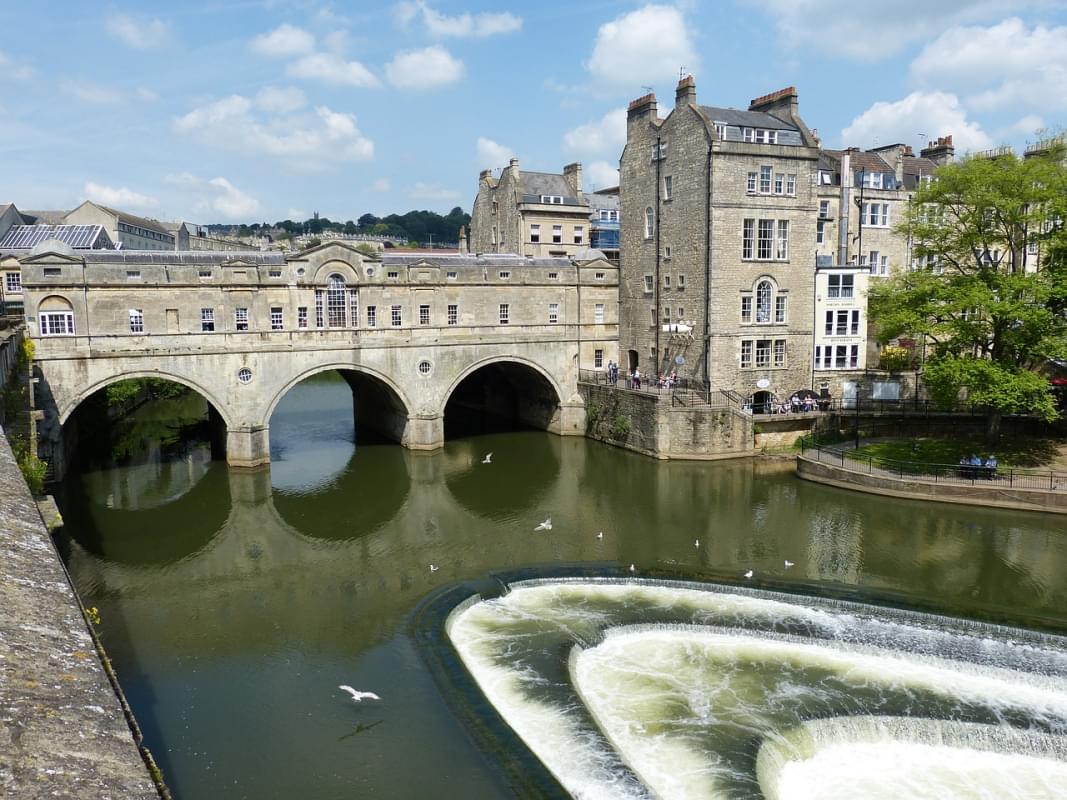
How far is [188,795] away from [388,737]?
11.6ft

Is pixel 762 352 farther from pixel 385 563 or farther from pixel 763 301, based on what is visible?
pixel 385 563

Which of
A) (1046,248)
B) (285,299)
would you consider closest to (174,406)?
(285,299)

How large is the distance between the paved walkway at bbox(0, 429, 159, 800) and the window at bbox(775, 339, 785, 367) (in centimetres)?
3637

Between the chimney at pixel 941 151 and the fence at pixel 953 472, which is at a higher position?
the chimney at pixel 941 151

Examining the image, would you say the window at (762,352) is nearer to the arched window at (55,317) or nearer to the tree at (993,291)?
the tree at (993,291)

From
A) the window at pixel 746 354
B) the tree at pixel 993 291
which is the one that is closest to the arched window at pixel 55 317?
the window at pixel 746 354

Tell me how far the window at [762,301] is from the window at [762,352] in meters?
1.09

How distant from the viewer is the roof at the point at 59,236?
5606 centimetres

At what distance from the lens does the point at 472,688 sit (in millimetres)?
17219

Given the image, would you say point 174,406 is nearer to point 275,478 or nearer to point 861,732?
point 275,478

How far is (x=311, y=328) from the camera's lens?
37875mm

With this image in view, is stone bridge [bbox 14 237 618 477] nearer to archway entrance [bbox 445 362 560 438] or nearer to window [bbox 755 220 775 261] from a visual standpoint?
archway entrance [bbox 445 362 560 438]

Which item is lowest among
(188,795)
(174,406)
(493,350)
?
(188,795)

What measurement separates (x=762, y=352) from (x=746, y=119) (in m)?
11.6
